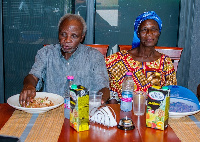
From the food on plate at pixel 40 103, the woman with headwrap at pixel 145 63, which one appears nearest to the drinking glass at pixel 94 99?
the food on plate at pixel 40 103

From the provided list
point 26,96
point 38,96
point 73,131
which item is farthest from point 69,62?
point 73,131

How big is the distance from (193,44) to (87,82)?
5.29 feet

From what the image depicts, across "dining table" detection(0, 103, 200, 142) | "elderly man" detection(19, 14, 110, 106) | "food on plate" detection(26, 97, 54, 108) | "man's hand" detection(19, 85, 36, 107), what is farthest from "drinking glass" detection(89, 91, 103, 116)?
"elderly man" detection(19, 14, 110, 106)

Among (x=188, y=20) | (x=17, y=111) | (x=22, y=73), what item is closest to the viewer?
(x=17, y=111)

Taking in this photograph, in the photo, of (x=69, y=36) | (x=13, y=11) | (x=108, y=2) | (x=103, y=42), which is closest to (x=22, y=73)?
(x=13, y=11)

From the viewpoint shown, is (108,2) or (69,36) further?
(108,2)

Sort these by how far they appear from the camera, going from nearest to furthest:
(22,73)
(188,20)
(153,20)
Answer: (153,20), (188,20), (22,73)

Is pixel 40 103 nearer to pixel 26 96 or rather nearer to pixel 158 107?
pixel 26 96

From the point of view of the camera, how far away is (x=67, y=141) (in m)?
1.18

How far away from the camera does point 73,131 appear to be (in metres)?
1.28

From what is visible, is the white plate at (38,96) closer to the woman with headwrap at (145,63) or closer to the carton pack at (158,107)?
the carton pack at (158,107)

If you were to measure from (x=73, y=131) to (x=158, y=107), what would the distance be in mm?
413

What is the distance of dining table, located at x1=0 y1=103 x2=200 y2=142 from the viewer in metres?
Answer: 1.22

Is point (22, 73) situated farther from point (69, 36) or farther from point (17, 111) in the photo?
point (17, 111)
